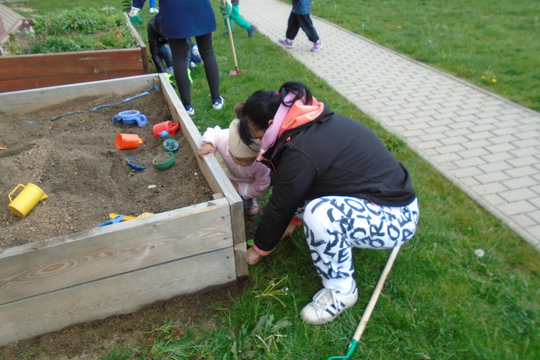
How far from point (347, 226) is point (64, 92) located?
2877 millimetres

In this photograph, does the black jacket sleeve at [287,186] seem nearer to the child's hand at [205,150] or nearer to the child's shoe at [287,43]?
the child's hand at [205,150]

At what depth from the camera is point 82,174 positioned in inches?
97.0

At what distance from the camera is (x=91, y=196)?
2281mm

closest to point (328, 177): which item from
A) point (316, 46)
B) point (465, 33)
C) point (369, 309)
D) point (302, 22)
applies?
point (369, 309)

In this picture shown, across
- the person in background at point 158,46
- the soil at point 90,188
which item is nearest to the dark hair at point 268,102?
the soil at point 90,188

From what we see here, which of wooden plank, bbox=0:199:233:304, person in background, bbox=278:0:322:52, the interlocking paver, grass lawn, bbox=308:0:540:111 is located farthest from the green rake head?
person in background, bbox=278:0:322:52

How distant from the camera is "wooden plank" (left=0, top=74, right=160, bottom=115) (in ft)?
10.7

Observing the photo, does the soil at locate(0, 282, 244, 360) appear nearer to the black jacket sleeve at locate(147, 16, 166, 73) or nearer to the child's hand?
the child's hand

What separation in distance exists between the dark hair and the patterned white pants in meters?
0.47

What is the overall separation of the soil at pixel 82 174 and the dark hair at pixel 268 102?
2.17ft

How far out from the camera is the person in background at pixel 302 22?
6.25 m

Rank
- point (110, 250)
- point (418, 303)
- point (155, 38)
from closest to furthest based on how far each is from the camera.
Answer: point (110, 250) → point (418, 303) → point (155, 38)

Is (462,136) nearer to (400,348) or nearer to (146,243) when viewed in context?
(400,348)

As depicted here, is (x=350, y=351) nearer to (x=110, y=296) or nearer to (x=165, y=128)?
(x=110, y=296)
